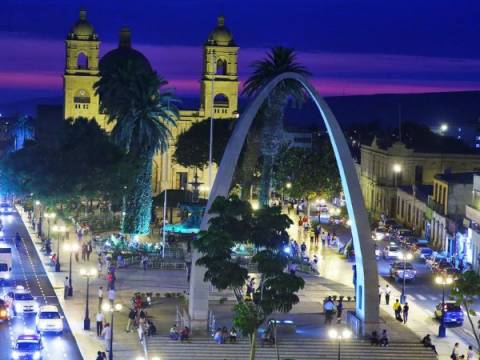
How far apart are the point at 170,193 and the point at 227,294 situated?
41.7m

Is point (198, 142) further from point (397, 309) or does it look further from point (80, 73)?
point (397, 309)

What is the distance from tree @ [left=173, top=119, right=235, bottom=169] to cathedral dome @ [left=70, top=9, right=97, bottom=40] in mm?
14779

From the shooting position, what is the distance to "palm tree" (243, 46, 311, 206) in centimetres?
7356

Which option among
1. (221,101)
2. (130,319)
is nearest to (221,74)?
(221,101)

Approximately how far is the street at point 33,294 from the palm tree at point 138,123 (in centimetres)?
740

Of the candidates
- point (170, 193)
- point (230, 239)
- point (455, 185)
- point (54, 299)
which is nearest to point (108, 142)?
point (170, 193)

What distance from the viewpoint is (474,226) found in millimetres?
74750

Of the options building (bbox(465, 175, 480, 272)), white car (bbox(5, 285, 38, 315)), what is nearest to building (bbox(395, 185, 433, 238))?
building (bbox(465, 175, 480, 272))

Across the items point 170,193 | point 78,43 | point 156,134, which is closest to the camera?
point 156,134

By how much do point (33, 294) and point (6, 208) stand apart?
164 feet

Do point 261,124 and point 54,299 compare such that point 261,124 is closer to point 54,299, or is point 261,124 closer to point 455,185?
point 455,185

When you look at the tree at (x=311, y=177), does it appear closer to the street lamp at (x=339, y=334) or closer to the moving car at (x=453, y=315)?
the moving car at (x=453, y=315)

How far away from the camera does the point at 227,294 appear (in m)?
61.9

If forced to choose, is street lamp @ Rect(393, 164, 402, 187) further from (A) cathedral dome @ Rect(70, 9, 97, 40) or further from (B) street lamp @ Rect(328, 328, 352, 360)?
(B) street lamp @ Rect(328, 328, 352, 360)
